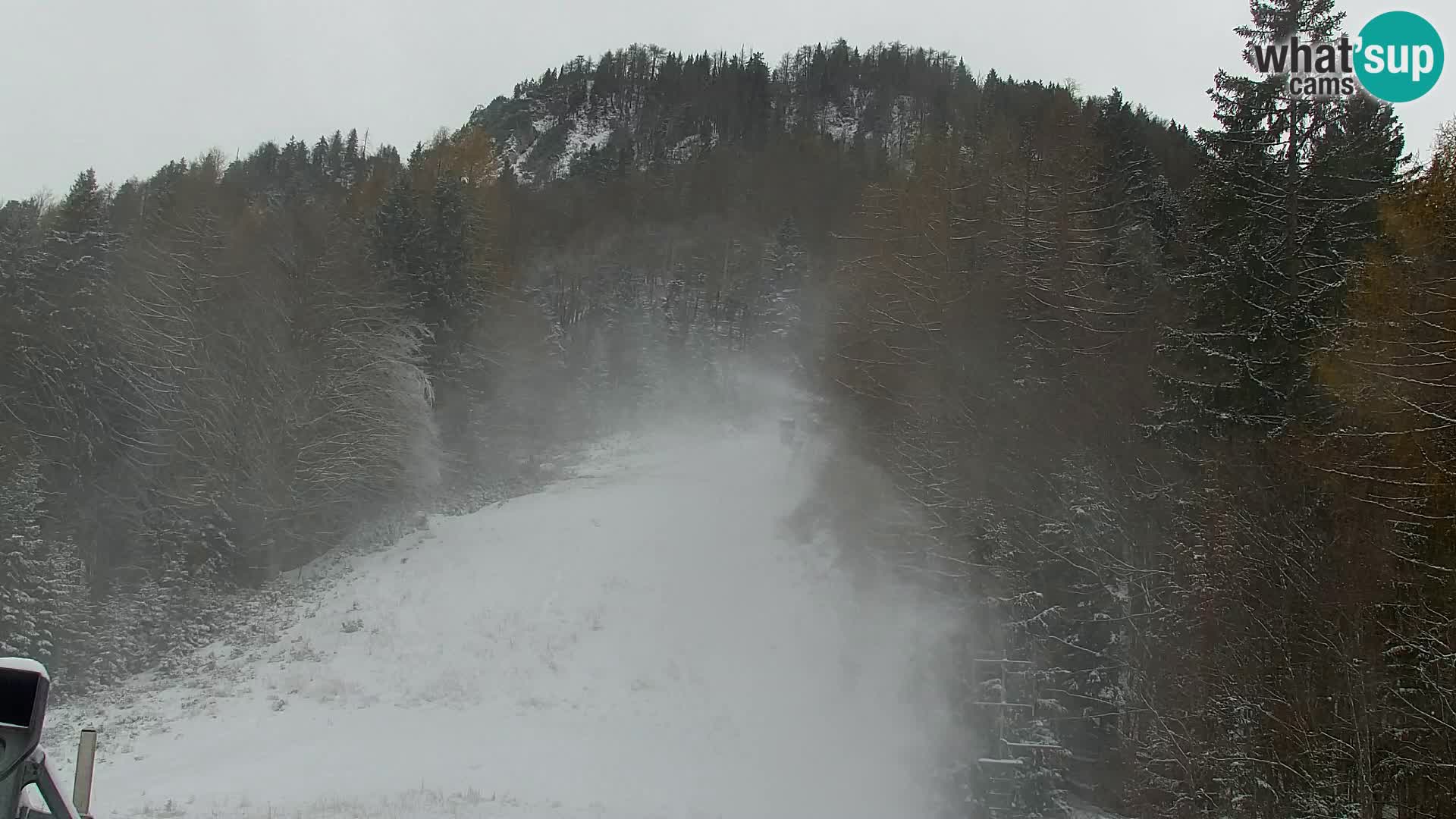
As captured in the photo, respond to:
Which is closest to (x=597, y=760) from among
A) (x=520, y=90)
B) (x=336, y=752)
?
(x=336, y=752)

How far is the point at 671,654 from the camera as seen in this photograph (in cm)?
2033

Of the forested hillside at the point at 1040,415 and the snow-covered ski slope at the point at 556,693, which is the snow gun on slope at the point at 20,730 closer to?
the snow-covered ski slope at the point at 556,693

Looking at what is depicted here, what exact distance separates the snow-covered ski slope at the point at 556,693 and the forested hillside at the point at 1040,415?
2.14 metres

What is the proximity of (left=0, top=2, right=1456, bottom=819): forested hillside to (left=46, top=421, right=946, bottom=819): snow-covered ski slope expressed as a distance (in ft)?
7.03

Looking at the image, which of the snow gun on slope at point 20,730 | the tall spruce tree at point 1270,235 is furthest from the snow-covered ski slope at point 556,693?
the snow gun on slope at point 20,730

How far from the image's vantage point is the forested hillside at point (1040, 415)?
11.8 meters

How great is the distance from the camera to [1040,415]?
18938mm

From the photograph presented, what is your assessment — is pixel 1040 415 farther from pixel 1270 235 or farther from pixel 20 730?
pixel 20 730

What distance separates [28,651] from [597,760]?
1083 cm

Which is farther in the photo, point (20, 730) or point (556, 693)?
point (556, 693)

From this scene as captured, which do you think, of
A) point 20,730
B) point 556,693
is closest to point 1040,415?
point 556,693

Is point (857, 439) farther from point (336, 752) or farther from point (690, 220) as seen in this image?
point (690, 220)

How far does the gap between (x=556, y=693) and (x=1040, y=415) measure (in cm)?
1100

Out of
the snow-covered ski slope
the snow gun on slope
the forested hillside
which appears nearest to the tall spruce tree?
the forested hillside
